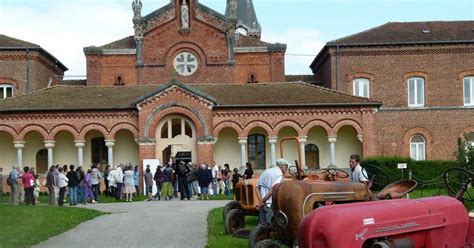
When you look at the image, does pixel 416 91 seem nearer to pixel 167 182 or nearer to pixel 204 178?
pixel 204 178

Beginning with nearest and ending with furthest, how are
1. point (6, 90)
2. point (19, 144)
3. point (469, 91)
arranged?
point (19, 144)
point (6, 90)
point (469, 91)

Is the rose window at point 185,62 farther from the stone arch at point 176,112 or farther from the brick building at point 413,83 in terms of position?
the brick building at point 413,83

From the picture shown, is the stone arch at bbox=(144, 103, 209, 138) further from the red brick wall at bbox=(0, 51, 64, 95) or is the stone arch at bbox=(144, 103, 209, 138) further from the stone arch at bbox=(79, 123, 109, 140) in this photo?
the red brick wall at bbox=(0, 51, 64, 95)

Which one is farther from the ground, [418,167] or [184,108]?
[184,108]

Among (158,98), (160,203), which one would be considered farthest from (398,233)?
(158,98)

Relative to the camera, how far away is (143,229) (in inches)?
683

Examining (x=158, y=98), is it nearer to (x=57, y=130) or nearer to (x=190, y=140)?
(x=190, y=140)

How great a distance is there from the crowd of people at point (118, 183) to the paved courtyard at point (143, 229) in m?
2.57

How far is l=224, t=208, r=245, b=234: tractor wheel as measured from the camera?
50.8ft

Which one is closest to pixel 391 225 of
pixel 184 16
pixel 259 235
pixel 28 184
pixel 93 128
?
pixel 259 235

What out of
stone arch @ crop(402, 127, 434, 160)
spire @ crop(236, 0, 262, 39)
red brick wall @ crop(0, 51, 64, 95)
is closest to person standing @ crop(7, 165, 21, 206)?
red brick wall @ crop(0, 51, 64, 95)

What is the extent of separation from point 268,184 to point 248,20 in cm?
5525

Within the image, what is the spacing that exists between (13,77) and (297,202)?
34302 millimetres

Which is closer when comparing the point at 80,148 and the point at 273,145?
the point at 80,148
